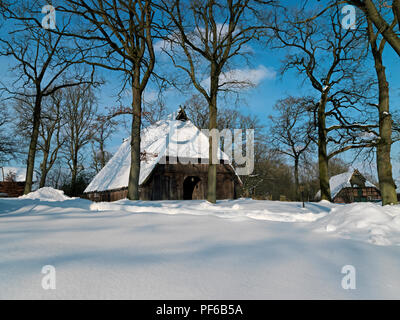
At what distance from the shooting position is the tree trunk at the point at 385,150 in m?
9.30

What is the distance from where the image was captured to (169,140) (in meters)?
18.1

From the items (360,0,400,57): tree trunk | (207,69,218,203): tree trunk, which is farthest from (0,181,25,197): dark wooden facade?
(360,0,400,57): tree trunk

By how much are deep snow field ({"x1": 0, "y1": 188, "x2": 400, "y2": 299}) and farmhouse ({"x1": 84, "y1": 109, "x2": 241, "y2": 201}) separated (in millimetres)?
12486

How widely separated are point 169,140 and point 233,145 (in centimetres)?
1588

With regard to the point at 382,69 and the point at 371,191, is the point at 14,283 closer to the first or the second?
the point at 382,69

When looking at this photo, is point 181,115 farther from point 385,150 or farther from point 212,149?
point 385,150

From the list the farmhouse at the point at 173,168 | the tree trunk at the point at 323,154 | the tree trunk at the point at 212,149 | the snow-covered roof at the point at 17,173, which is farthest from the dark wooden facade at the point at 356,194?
the snow-covered roof at the point at 17,173

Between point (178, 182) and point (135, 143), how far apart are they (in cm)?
729

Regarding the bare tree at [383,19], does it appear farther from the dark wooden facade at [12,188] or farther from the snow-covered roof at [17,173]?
the snow-covered roof at [17,173]

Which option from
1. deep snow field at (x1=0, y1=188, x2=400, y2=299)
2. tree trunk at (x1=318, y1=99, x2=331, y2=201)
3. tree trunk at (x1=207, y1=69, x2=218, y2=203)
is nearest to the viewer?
deep snow field at (x1=0, y1=188, x2=400, y2=299)

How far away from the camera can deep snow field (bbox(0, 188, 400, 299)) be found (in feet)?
5.24

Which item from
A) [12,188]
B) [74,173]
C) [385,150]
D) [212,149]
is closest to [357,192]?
[385,150]

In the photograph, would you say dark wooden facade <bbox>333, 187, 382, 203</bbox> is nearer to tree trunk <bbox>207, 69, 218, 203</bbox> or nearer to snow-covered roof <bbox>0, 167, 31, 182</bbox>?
tree trunk <bbox>207, 69, 218, 203</bbox>
